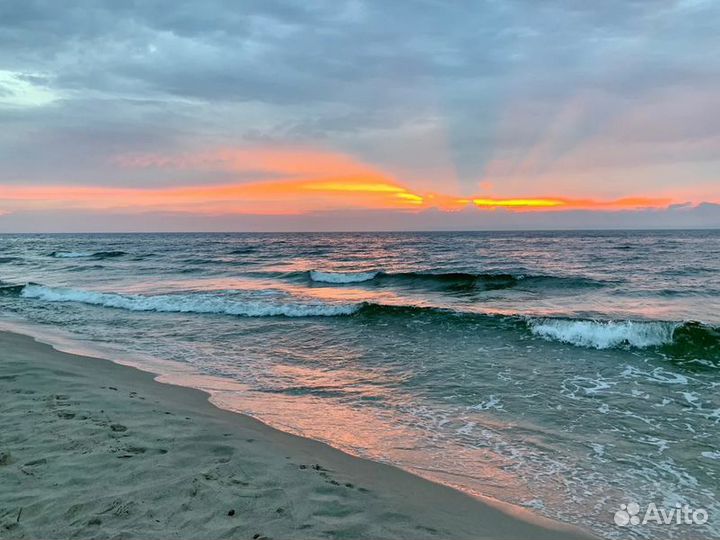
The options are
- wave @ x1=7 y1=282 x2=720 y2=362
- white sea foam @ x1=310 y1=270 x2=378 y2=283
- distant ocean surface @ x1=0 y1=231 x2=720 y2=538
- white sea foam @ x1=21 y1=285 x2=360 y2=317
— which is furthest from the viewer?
white sea foam @ x1=310 y1=270 x2=378 y2=283

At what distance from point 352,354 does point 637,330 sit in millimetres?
7229

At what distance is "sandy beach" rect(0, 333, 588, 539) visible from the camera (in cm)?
353

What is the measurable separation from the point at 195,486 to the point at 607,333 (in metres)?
11.0

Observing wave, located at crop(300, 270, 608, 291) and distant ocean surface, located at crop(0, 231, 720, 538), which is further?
wave, located at crop(300, 270, 608, 291)

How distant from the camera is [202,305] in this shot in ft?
58.4

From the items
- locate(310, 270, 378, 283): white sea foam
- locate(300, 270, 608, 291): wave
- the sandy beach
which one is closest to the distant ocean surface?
locate(300, 270, 608, 291): wave

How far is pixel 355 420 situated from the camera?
6.71m

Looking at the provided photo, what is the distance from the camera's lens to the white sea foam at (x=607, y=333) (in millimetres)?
11562

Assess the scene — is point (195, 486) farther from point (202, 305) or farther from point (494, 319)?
point (202, 305)

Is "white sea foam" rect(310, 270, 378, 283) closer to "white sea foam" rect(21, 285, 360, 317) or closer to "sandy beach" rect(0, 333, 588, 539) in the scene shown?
"white sea foam" rect(21, 285, 360, 317)

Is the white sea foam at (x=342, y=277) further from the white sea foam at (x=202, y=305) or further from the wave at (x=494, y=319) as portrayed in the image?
the white sea foam at (x=202, y=305)

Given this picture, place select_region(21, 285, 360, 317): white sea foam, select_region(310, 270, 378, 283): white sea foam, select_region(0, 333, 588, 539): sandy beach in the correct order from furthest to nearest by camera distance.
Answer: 1. select_region(310, 270, 378, 283): white sea foam
2. select_region(21, 285, 360, 317): white sea foam
3. select_region(0, 333, 588, 539): sandy beach

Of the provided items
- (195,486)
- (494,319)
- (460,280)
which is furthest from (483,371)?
(460,280)

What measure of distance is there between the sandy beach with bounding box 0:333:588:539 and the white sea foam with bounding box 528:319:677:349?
859 cm
